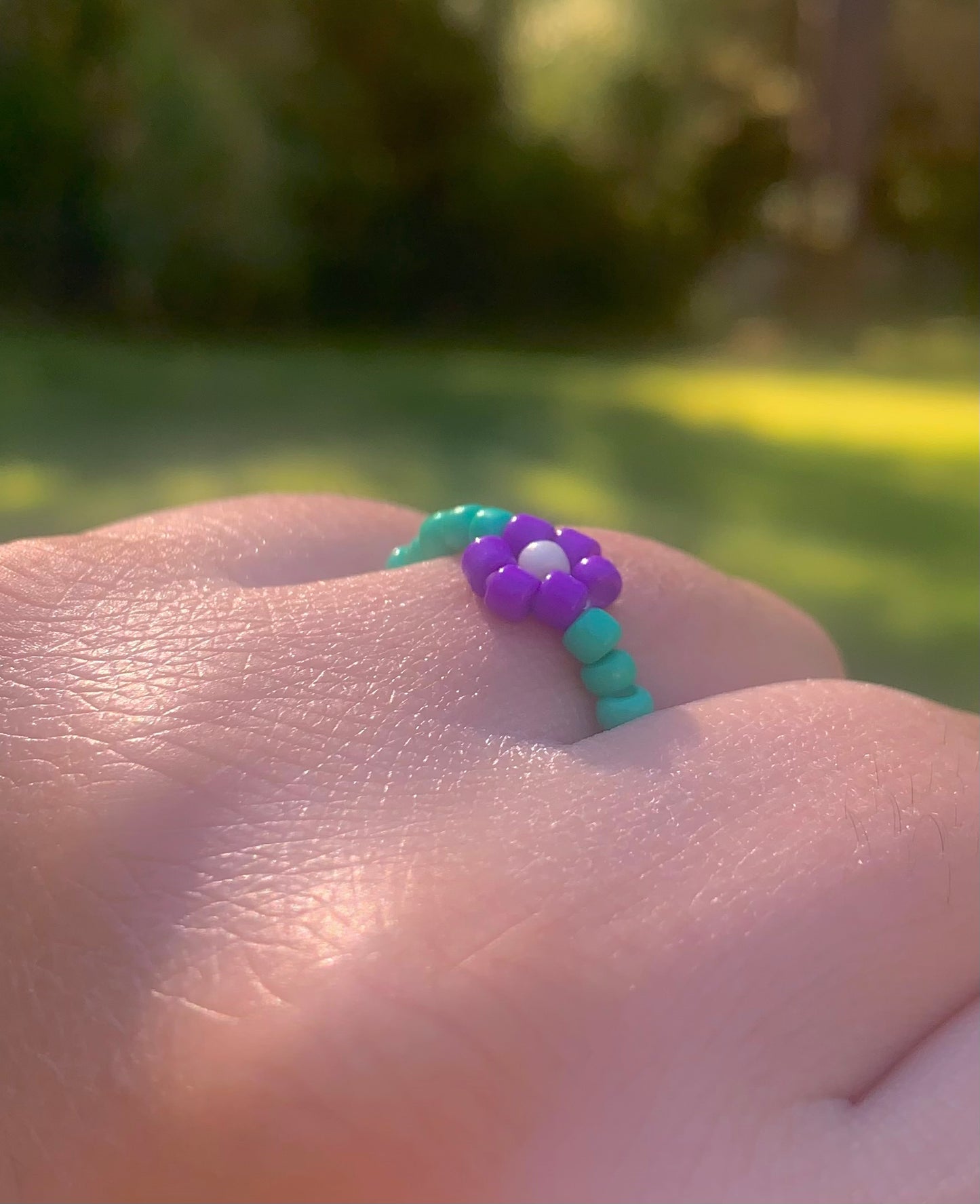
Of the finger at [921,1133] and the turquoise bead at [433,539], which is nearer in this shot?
the finger at [921,1133]

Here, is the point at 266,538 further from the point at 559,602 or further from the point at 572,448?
the point at 572,448

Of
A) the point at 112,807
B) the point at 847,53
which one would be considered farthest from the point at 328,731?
the point at 847,53

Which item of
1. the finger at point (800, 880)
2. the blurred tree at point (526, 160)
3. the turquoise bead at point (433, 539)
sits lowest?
the finger at point (800, 880)

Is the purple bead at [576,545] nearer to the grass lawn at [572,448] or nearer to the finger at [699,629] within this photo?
the finger at [699,629]

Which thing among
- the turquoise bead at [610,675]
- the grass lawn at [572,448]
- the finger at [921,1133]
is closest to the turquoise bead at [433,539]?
the turquoise bead at [610,675]

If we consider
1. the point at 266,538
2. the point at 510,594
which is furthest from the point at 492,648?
the point at 266,538

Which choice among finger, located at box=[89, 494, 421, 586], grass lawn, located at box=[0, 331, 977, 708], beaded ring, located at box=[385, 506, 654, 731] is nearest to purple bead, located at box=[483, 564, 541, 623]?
beaded ring, located at box=[385, 506, 654, 731]

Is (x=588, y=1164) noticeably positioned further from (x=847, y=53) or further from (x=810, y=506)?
(x=847, y=53)
